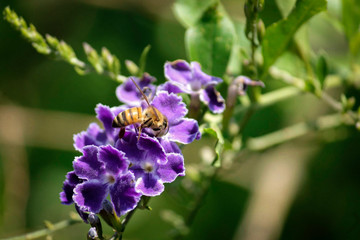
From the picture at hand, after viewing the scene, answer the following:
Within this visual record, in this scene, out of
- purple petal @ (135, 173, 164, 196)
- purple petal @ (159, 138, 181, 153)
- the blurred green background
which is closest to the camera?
purple petal @ (135, 173, 164, 196)

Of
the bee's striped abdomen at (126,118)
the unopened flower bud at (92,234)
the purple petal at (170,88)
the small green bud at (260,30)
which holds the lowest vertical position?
the unopened flower bud at (92,234)

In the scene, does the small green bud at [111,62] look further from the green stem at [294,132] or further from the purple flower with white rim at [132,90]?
the green stem at [294,132]

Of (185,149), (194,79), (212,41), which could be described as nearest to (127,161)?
(194,79)

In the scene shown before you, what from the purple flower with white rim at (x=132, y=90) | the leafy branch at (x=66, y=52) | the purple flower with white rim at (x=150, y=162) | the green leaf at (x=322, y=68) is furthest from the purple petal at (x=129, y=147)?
the green leaf at (x=322, y=68)

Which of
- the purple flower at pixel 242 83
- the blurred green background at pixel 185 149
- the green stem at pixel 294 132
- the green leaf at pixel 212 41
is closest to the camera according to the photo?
the purple flower at pixel 242 83

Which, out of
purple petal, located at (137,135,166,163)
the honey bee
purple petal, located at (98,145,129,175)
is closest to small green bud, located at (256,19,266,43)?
the honey bee

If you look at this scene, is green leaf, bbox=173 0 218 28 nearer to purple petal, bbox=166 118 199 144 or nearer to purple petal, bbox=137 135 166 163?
purple petal, bbox=166 118 199 144
